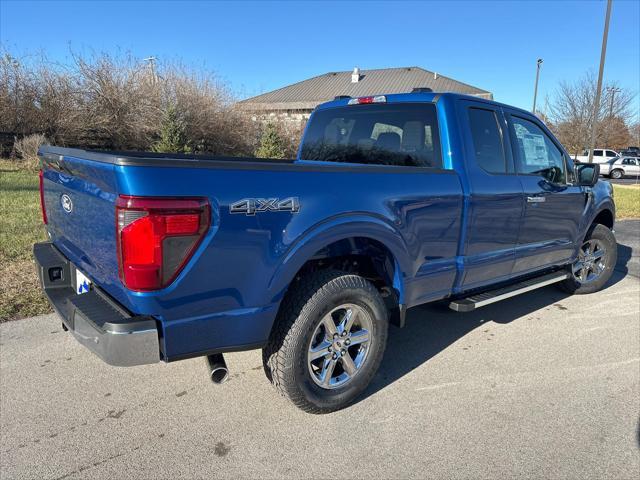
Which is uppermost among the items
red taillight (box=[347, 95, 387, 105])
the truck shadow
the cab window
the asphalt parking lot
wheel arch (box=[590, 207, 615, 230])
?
red taillight (box=[347, 95, 387, 105])

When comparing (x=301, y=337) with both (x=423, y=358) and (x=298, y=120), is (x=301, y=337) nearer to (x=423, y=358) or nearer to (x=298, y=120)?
(x=423, y=358)

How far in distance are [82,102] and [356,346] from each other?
1739cm

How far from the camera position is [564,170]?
15.0 ft

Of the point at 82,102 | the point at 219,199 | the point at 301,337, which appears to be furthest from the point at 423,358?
the point at 82,102

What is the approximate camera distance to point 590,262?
5383 millimetres

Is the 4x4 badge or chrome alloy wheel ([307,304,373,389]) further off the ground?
the 4x4 badge

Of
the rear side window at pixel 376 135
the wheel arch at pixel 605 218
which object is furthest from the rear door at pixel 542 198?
the rear side window at pixel 376 135

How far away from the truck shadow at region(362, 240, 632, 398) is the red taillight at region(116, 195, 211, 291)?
5.53 ft

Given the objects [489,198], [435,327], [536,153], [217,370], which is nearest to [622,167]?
[536,153]

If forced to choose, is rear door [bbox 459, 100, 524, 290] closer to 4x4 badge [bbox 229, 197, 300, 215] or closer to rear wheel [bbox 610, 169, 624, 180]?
4x4 badge [bbox 229, 197, 300, 215]

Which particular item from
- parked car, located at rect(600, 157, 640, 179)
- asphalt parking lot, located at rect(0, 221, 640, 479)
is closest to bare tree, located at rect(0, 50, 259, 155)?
asphalt parking lot, located at rect(0, 221, 640, 479)

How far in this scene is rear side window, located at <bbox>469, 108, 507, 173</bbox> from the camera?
3.64 meters

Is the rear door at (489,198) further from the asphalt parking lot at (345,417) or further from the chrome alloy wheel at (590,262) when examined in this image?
the chrome alloy wheel at (590,262)

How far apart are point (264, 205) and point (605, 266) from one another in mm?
4904
